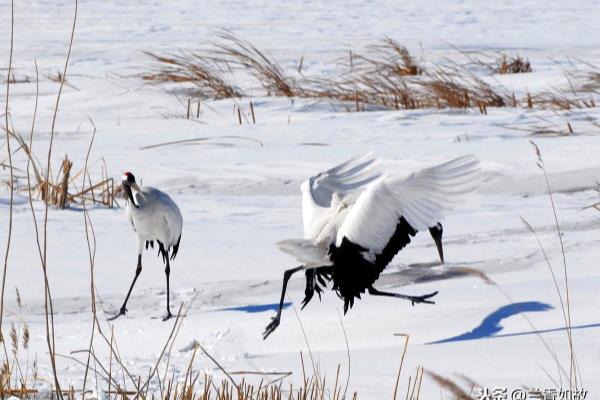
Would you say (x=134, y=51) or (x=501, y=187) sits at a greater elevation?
(x=501, y=187)

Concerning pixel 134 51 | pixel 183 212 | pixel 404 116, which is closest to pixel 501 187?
pixel 183 212

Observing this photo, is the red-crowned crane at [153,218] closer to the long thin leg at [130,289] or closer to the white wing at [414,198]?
the long thin leg at [130,289]

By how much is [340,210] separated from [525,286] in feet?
2.06

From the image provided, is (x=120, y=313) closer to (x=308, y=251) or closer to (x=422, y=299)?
(x=308, y=251)

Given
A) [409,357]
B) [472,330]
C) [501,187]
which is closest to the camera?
[409,357]

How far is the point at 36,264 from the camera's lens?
14.6 feet

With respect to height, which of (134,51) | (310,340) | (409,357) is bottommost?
(134,51)

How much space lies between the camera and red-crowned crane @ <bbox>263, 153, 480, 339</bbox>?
3.38 m

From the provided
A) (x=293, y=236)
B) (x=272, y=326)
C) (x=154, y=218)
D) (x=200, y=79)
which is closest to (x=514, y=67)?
(x=200, y=79)

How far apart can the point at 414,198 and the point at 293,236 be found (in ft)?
5.40

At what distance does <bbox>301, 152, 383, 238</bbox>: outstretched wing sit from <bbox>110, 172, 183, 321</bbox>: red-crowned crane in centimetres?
83

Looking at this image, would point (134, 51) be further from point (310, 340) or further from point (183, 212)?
point (310, 340)

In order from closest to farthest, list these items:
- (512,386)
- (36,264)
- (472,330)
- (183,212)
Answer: (512,386)
(472,330)
(36,264)
(183,212)

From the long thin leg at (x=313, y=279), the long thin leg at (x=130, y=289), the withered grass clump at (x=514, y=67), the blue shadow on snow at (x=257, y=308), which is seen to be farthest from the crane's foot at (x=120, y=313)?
the withered grass clump at (x=514, y=67)
